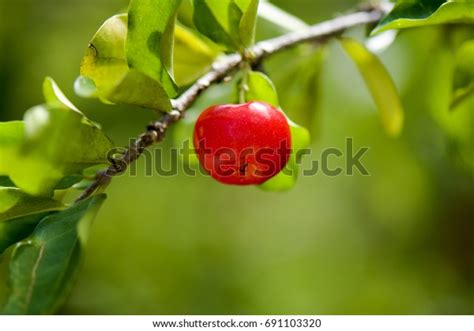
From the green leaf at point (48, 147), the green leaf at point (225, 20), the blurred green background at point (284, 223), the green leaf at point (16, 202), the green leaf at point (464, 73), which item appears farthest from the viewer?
the blurred green background at point (284, 223)

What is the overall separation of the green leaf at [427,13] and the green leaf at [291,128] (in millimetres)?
205

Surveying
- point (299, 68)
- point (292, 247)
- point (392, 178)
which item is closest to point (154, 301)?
point (292, 247)

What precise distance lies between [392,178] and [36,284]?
2042 mm

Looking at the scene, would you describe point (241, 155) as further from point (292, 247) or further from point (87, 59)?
point (292, 247)

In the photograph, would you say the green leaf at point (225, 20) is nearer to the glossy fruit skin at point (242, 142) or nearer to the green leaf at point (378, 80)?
the glossy fruit skin at point (242, 142)

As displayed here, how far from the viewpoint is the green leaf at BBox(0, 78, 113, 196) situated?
792mm

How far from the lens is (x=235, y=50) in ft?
3.81

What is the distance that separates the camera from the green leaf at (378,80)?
1.52 meters

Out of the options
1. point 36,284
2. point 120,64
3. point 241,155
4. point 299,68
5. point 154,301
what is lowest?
point 154,301

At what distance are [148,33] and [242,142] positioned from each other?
→ 21 cm

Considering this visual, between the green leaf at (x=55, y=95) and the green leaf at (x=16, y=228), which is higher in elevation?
the green leaf at (x=55, y=95)

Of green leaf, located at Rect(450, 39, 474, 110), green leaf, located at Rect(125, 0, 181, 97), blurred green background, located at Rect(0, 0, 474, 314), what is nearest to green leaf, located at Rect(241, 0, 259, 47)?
green leaf, located at Rect(125, 0, 181, 97)

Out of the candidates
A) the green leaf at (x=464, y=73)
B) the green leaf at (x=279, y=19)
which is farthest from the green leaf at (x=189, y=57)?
the green leaf at (x=464, y=73)

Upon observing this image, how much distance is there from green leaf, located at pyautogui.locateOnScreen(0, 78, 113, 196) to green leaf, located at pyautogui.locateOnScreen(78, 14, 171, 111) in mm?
59
